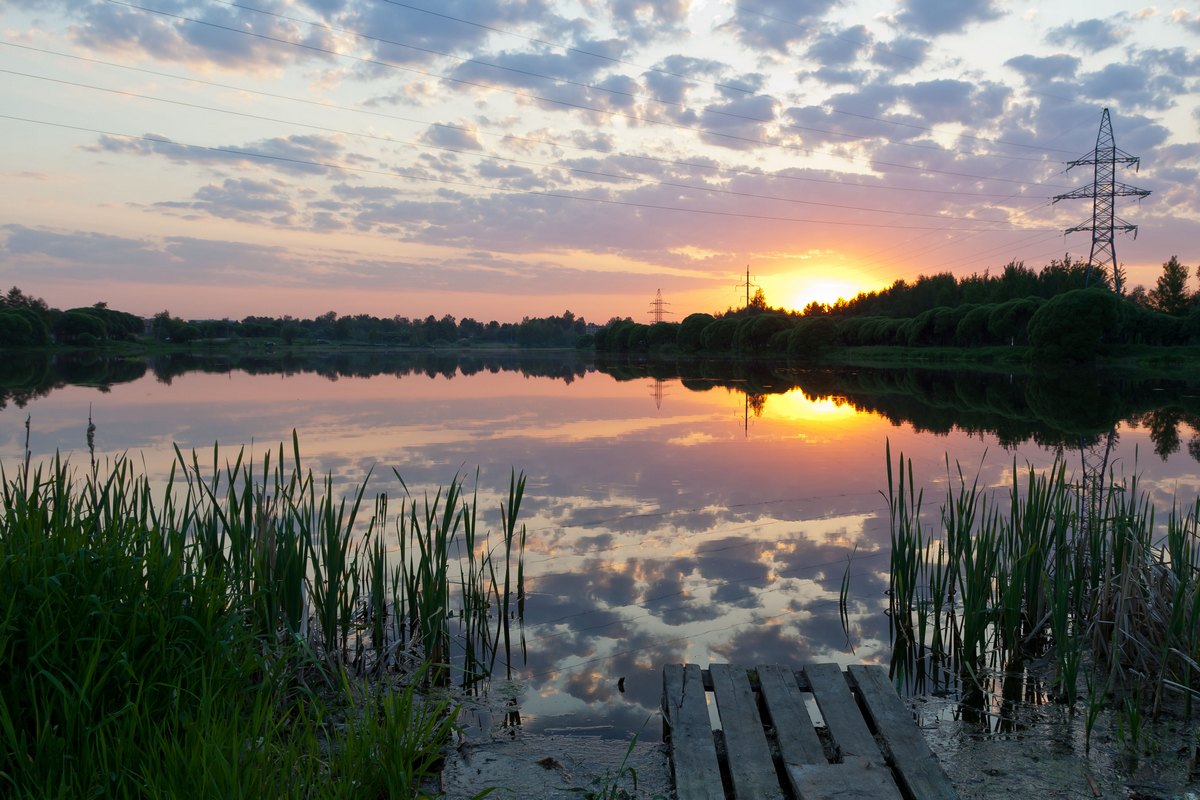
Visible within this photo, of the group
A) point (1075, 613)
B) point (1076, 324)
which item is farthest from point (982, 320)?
point (1075, 613)

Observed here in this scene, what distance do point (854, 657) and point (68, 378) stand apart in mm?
36153

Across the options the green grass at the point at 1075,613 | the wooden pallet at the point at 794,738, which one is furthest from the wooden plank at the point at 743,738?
the green grass at the point at 1075,613

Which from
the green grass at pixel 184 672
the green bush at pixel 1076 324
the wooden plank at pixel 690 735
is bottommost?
the wooden plank at pixel 690 735

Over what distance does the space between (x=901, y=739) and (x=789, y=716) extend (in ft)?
1.73

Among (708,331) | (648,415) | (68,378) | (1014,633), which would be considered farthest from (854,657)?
(708,331)

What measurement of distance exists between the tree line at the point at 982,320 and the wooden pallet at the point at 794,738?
38.0 m

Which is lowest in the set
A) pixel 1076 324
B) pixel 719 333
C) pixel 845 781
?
pixel 845 781

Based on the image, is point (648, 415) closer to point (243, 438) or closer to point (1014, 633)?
point (243, 438)

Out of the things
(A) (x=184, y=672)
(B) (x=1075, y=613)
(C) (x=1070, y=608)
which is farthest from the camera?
(C) (x=1070, y=608)

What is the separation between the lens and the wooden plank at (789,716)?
3.49m

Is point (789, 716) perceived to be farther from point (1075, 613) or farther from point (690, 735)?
point (1075, 613)

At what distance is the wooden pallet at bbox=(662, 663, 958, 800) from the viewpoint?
3.24 m

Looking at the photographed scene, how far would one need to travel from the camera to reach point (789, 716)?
3830mm

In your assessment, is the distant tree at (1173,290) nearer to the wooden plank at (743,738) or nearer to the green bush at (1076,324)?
the green bush at (1076,324)
